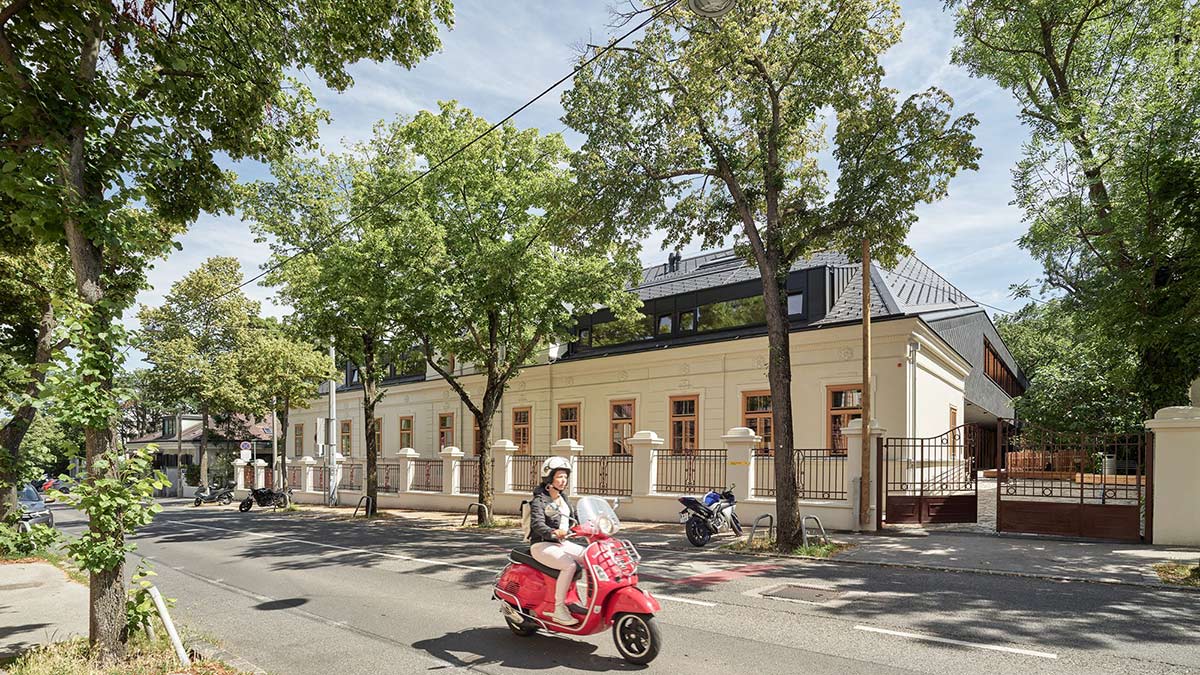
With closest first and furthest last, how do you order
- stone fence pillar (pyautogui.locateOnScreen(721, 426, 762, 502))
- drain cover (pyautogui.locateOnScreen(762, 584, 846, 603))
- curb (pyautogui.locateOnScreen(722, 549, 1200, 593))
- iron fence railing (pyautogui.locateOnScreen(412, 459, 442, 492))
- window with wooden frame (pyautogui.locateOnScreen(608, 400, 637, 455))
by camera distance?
drain cover (pyautogui.locateOnScreen(762, 584, 846, 603)) → curb (pyautogui.locateOnScreen(722, 549, 1200, 593)) → stone fence pillar (pyautogui.locateOnScreen(721, 426, 762, 502)) → window with wooden frame (pyautogui.locateOnScreen(608, 400, 637, 455)) → iron fence railing (pyautogui.locateOnScreen(412, 459, 442, 492))

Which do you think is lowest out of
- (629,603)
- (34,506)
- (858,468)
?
(34,506)

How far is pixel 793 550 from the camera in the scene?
12.3 m

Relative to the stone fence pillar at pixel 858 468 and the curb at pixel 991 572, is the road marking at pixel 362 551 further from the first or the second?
the stone fence pillar at pixel 858 468

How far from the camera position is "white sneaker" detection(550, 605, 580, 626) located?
6.30 meters

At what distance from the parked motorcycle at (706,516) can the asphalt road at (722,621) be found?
3.46ft

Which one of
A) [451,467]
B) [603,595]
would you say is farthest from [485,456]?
[603,595]

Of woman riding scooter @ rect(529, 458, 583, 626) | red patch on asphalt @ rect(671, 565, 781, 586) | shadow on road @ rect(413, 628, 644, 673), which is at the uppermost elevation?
woman riding scooter @ rect(529, 458, 583, 626)

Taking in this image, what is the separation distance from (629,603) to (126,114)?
6.25 meters

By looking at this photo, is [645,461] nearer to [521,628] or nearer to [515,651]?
[521,628]

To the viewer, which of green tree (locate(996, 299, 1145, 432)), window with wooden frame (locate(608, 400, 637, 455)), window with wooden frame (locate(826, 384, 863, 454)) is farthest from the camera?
green tree (locate(996, 299, 1145, 432))

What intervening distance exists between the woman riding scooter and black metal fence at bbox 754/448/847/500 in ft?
34.8

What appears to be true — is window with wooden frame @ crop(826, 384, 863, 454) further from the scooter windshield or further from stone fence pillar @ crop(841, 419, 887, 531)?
the scooter windshield

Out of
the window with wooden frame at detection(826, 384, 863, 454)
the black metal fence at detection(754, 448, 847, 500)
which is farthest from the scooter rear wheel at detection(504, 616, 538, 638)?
the window with wooden frame at detection(826, 384, 863, 454)

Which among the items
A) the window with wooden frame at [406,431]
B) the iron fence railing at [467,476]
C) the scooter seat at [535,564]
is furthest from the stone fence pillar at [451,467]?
the scooter seat at [535,564]
